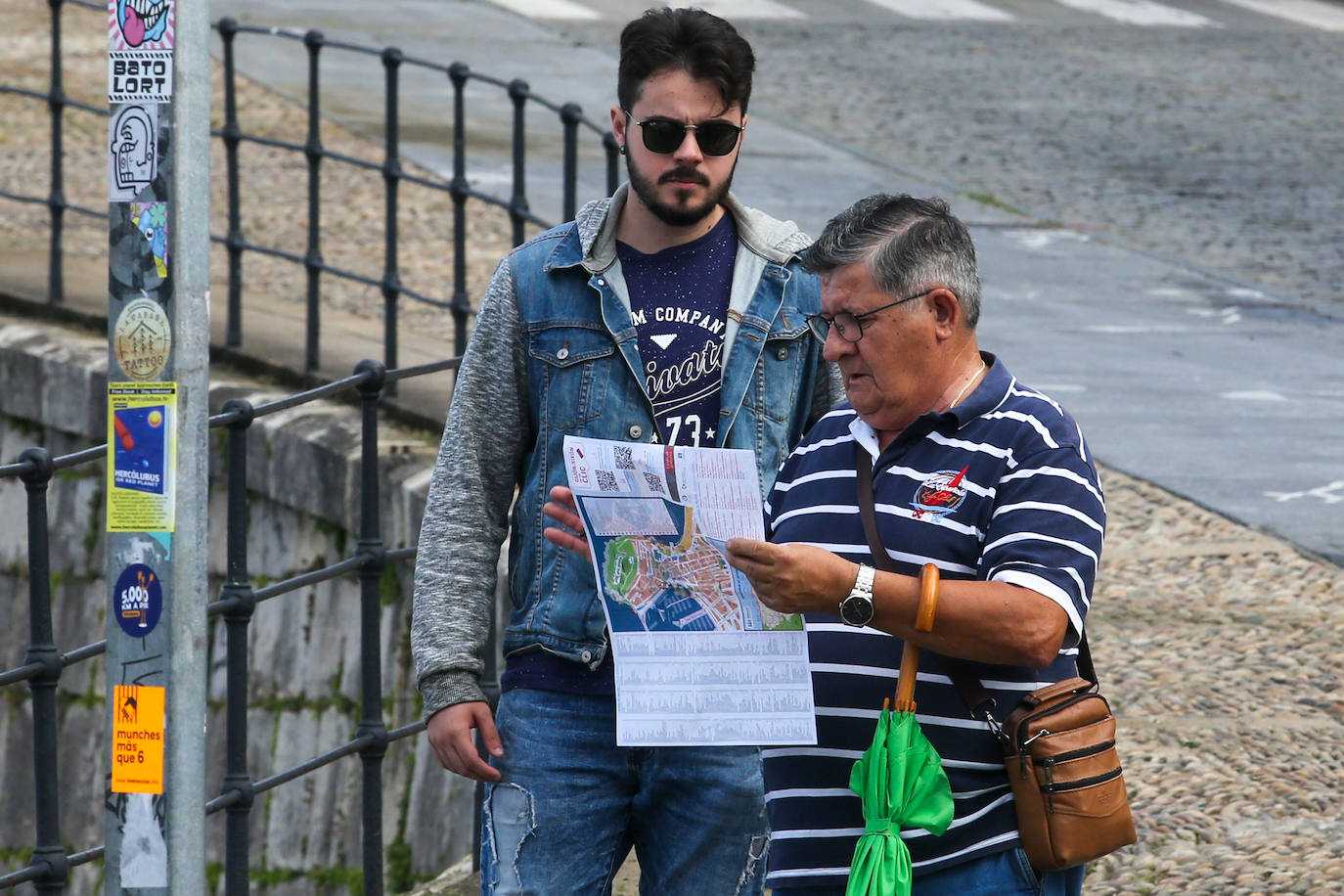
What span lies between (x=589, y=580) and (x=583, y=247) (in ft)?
1.66

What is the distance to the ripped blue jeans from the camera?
2.98 m

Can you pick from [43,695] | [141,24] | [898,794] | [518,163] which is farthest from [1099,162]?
[141,24]

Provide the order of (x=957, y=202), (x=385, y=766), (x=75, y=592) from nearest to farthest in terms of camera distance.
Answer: (x=385, y=766)
(x=75, y=592)
(x=957, y=202)

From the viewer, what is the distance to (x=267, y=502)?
6.62 metres

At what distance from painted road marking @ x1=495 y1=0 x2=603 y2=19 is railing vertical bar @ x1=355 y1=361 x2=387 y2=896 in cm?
1128

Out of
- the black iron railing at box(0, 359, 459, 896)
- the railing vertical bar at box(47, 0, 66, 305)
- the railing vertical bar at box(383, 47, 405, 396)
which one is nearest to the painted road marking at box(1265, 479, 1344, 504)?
the railing vertical bar at box(383, 47, 405, 396)

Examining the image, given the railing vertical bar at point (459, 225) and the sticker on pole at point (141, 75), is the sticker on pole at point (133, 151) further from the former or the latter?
the railing vertical bar at point (459, 225)

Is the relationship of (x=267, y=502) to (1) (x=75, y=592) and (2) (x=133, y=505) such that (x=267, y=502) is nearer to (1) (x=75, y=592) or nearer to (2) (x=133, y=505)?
(1) (x=75, y=592)

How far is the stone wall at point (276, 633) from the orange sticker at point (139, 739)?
3.21 metres

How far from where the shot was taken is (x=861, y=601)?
245 cm

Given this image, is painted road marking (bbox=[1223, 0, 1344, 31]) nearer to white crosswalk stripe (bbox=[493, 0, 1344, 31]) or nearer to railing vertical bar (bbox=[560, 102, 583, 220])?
white crosswalk stripe (bbox=[493, 0, 1344, 31])

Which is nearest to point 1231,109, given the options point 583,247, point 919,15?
point 919,15

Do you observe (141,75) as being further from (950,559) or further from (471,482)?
(950,559)

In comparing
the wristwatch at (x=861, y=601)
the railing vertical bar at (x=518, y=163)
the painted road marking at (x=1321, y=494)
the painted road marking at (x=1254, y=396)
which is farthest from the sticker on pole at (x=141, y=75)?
the painted road marking at (x=1254, y=396)
